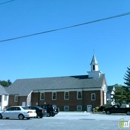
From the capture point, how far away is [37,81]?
2559 inches

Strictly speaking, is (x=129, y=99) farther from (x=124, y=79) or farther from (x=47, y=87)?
(x=47, y=87)

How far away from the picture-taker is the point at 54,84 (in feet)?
200

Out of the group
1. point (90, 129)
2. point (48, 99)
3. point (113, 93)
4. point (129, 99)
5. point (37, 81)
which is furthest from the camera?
point (113, 93)

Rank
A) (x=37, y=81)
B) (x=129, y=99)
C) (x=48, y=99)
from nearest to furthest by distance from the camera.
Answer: (x=48, y=99) < (x=37, y=81) < (x=129, y=99)

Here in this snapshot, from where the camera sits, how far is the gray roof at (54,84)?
5731cm

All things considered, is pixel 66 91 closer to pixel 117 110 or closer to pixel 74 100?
pixel 74 100

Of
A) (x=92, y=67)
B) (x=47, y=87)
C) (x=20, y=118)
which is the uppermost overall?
(x=92, y=67)

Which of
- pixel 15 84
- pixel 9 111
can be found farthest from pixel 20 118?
pixel 15 84

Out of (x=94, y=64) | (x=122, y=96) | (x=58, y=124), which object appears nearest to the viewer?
(x=58, y=124)

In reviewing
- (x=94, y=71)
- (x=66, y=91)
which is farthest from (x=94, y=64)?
(x=66, y=91)

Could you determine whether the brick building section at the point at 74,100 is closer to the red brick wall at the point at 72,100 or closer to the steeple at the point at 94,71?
the red brick wall at the point at 72,100

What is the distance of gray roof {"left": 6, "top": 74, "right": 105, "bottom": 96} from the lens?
57.3 metres

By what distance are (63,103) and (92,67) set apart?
41.8ft

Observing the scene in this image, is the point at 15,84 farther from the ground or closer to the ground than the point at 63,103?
farther from the ground
